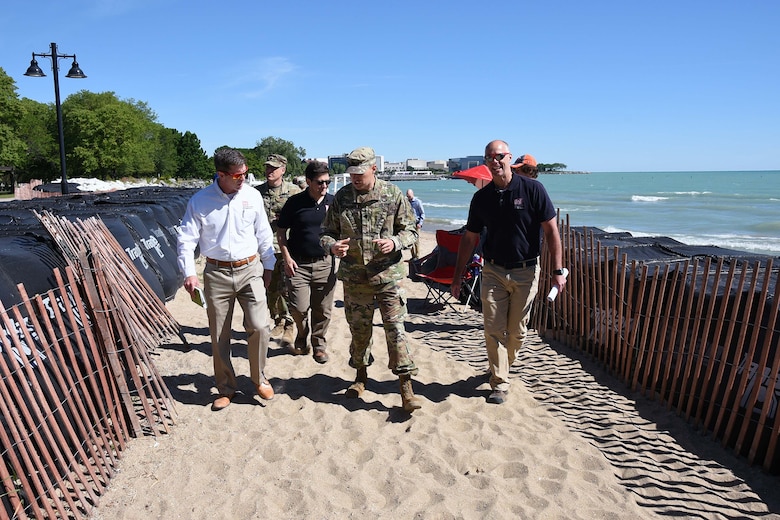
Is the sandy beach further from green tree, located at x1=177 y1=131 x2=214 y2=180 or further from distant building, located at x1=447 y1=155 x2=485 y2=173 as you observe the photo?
green tree, located at x1=177 y1=131 x2=214 y2=180

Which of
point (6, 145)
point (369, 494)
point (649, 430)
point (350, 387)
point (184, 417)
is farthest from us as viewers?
point (6, 145)

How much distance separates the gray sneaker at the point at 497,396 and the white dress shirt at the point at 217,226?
2.12 metres

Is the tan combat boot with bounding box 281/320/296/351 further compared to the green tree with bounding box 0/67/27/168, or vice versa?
the green tree with bounding box 0/67/27/168

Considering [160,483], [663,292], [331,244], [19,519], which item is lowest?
[160,483]

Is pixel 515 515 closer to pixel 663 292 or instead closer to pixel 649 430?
pixel 649 430

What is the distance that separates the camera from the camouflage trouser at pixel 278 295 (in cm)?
555

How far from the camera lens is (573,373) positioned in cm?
472

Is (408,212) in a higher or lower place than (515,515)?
higher

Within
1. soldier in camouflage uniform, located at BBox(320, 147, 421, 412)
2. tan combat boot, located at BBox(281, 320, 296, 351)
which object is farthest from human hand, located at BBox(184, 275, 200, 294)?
tan combat boot, located at BBox(281, 320, 296, 351)

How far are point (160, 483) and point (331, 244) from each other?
1799mm

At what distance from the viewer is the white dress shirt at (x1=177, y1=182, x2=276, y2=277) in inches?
148

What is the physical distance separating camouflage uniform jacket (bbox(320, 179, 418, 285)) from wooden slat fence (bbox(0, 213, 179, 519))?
4.90 feet

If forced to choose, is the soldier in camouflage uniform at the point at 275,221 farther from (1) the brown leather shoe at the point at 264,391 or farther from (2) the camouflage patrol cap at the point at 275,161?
(1) the brown leather shoe at the point at 264,391

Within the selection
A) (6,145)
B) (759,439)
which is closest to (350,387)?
(759,439)
